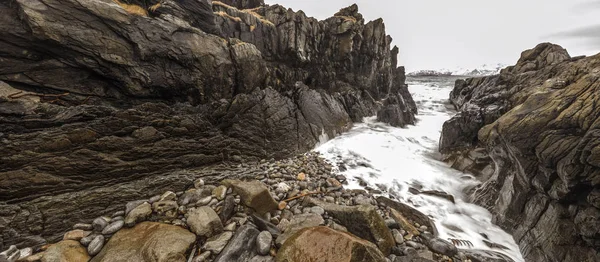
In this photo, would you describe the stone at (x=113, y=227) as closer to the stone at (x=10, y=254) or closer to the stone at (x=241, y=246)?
the stone at (x=10, y=254)

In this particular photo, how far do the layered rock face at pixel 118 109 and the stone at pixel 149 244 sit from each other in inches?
60.7

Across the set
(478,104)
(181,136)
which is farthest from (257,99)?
(478,104)

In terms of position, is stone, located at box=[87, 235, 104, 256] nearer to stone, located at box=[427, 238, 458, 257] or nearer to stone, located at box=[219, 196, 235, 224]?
stone, located at box=[219, 196, 235, 224]

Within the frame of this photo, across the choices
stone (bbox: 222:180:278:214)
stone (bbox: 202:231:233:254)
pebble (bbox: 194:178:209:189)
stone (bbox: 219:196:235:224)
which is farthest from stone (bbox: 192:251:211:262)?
pebble (bbox: 194:178:209:189)

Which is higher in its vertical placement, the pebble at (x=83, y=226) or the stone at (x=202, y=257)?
the pebble at (x=83, y=226)

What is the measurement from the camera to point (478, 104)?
12.6 m

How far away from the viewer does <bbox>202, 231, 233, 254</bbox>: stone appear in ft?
13.6

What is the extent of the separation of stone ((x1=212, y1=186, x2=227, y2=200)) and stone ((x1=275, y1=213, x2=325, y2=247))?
212 centimetres

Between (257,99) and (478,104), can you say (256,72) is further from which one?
(478,104)

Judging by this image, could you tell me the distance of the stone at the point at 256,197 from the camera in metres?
5.38

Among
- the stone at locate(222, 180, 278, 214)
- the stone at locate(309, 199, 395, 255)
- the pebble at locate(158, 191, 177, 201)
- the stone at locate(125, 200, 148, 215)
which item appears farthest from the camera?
the pebble at locate(158, 191, 177, 201)

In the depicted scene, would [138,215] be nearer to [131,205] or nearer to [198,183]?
[131,205]

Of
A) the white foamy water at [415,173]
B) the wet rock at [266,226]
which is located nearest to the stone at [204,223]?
the wet rock at [266,226]

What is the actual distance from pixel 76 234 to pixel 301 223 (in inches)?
196
